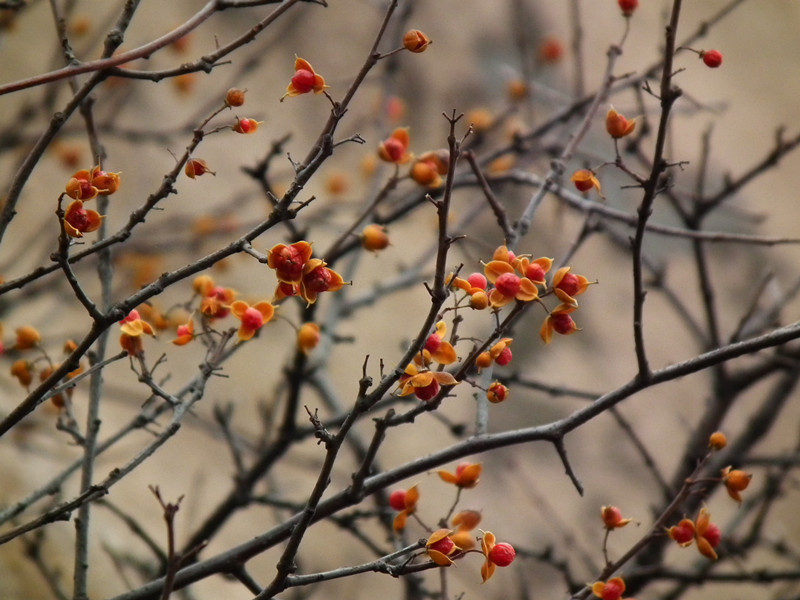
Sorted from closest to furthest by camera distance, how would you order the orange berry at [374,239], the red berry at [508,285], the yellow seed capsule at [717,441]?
the red berry at [508,285] < the yellow seed capsule at [717,441] < the orange berry at [374,239]

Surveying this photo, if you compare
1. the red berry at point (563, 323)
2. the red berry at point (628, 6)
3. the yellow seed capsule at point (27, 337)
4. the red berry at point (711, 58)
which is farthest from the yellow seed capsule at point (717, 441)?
the yellow seed capsule at point (27, 337)

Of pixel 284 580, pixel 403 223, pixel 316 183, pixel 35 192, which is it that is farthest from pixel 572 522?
pixel 284 580

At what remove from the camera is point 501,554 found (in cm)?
64

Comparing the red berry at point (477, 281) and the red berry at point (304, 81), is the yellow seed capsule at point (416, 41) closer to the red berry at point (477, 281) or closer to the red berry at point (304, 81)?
the red berry at point (304, 81)

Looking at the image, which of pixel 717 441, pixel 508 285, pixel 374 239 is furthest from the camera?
pixel 374 239

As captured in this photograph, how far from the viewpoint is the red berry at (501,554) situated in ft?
2.11

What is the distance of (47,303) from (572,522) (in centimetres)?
164

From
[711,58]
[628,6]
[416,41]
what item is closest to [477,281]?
[416,41]

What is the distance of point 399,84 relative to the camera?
2.78m

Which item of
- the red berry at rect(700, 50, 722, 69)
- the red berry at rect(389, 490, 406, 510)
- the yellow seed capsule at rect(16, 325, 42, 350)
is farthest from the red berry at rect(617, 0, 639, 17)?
the yellow seed capsule at rect(16, 325, 42, 350)

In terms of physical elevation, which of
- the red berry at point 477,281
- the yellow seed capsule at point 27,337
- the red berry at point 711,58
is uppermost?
the red berry at point 711,58

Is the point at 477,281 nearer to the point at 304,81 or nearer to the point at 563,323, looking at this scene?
the point at 563,323

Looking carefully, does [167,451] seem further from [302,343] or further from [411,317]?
[302,343]

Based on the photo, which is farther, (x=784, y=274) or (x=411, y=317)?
(x=784, y=274)
